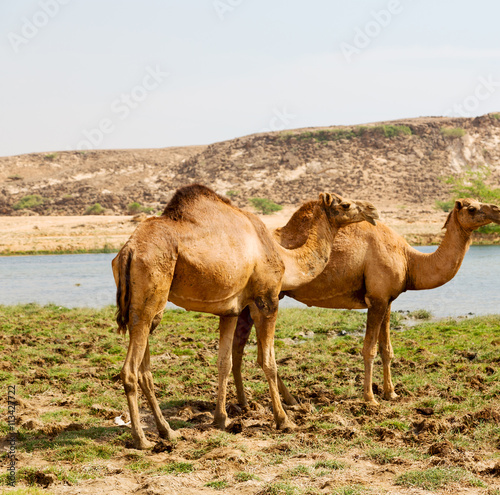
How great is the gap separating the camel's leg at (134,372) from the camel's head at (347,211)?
3.14 meters

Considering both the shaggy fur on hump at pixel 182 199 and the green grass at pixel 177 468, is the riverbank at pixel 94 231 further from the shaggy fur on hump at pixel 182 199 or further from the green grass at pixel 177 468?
the green grass at pixel 177 468

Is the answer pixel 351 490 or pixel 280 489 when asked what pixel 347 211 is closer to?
pixel 351 490

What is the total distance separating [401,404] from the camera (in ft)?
27.4

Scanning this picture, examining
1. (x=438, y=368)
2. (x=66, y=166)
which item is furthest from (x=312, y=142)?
(x=438, y=368)

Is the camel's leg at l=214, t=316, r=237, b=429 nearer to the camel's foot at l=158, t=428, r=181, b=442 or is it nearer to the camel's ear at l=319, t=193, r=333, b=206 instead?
the camel's foot at l=158, t=428, r=181, b=442

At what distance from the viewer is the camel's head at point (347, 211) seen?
28.1 ft

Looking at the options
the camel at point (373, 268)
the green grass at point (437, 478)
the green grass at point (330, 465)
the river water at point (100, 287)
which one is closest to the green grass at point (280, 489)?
the green grass at point (330, 465)

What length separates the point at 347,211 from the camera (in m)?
8.58

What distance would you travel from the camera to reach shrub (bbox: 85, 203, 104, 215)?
63.3 meters

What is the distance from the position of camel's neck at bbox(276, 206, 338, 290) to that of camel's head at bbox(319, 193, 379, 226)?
4.0 inches

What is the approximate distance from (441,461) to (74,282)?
21.4 meters

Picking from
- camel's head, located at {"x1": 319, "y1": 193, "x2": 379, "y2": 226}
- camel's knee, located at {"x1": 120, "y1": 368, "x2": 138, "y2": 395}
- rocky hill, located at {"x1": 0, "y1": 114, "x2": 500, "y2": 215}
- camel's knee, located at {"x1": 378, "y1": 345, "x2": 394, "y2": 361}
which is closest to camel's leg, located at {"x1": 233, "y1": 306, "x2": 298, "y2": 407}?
camel's knee, located at {"x1": 378, "y1": 345, "x2": 394, "y2": 361}

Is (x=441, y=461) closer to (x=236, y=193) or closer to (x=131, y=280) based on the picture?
(x=131, y=280)

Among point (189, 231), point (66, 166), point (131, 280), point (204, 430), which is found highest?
point (66, 166)
